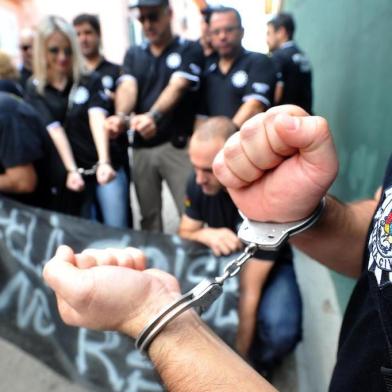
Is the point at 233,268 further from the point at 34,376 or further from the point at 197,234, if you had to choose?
the point at 34,376

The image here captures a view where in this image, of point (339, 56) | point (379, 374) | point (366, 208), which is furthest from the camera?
point (339, 56)

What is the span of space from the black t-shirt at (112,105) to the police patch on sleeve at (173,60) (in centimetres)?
39

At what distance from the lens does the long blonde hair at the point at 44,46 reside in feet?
7.64

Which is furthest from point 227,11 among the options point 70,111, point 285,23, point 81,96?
point 285,23

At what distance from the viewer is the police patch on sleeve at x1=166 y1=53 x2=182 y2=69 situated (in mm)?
2562

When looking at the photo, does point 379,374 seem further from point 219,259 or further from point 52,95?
point 52,95

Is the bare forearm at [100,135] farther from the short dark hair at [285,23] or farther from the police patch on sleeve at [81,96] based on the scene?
the short dark hair at [285,23]

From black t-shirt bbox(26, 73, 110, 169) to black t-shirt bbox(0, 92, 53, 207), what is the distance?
441mm

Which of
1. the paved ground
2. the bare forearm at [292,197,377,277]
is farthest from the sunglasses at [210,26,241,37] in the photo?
the paved ground

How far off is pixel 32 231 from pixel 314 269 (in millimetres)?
1918

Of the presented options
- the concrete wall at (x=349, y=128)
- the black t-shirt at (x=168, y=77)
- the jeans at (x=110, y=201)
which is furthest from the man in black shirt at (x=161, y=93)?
the concrete wall at (x=349, y=128)

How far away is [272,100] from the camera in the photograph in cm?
248

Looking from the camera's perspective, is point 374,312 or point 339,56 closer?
point 374,312

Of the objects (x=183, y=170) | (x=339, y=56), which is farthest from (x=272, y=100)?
(x=339, y=56)
